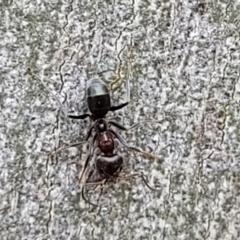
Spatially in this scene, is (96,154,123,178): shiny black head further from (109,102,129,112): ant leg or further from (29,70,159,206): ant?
(109,102,129,112): ant leg

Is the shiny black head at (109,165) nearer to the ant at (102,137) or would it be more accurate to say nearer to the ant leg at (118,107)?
the ant at (102,137)

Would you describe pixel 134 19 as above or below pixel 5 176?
above

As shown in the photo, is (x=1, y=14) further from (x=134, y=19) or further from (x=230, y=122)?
(x=230, y=122)

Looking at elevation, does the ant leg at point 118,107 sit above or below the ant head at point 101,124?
above

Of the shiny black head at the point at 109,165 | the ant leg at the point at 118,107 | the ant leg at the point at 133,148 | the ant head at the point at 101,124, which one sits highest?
the ant leg at the point at 118,107

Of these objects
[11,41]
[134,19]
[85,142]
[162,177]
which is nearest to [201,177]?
[162,177]

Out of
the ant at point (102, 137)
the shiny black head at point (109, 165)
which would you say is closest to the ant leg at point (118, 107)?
the ant at point (102, 137)
